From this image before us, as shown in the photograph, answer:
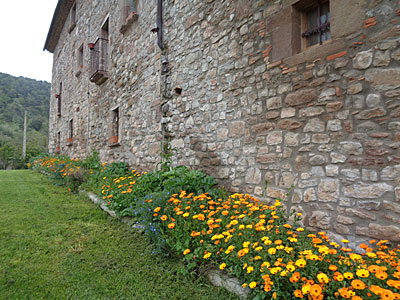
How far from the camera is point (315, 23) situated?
328 centimetres

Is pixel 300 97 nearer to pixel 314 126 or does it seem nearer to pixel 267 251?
pixel 314 126

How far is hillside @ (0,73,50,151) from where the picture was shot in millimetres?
30922

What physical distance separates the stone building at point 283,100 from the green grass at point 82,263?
1.53 m

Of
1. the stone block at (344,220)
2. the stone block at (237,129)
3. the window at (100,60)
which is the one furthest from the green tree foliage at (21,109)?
the stone block at (344,220)

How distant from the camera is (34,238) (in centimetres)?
336

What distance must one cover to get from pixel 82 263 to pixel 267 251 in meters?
1.86

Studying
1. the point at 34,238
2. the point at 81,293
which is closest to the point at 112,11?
the point at 34,238

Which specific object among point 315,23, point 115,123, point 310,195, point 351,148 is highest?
point 315,23

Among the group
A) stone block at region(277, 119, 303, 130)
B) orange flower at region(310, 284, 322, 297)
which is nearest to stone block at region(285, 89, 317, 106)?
stone block at region(277, 119, 303, 130)

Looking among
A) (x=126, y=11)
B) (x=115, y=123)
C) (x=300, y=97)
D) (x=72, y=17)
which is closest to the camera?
(x=300, y=97)

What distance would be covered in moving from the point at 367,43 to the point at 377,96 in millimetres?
533

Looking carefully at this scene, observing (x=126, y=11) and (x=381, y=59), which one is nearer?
(x=381, y=59)

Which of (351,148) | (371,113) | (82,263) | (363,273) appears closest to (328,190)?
(351,148)

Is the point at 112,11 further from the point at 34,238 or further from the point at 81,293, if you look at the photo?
the point at 81,293
